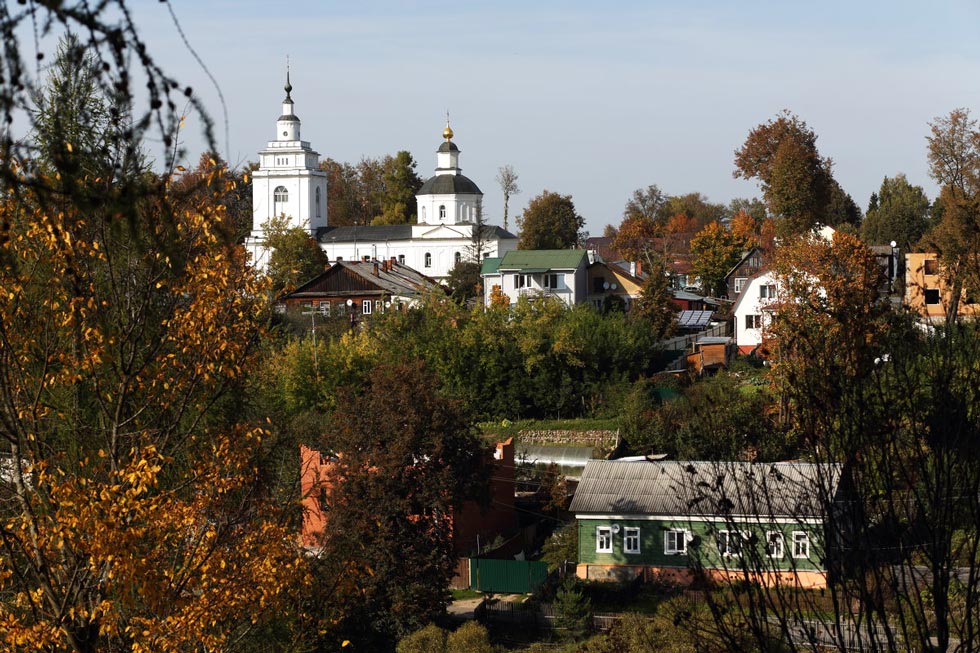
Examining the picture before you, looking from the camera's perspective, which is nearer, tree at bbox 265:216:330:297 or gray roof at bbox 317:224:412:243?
tree at bbox 265:216:330:297

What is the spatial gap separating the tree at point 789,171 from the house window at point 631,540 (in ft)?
84.5

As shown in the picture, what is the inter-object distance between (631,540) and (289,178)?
2158 inches

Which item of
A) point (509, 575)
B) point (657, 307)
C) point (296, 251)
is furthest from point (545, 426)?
point (296, 251)

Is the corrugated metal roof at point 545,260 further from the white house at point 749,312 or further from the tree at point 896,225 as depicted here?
the tree at point 896,225

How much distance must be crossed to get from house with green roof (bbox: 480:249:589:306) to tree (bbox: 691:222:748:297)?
363 inches

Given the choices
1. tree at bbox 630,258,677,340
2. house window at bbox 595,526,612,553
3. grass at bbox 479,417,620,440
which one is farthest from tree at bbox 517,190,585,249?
house window at bbox 595,526,612,553

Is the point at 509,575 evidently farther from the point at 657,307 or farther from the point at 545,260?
the point at 545,260

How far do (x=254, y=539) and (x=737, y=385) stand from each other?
75.1 feet

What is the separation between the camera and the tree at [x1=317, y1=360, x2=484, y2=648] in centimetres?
1681

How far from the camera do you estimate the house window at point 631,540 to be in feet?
67.1

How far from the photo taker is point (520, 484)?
82.2 feet

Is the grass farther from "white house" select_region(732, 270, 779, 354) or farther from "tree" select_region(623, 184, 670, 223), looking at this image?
"tree" select_region(623, 184, 670, 223)

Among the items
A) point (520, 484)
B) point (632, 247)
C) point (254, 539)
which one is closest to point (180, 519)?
point (254, 539)

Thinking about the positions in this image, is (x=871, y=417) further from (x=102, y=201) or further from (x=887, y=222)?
(x=887, y=222)
